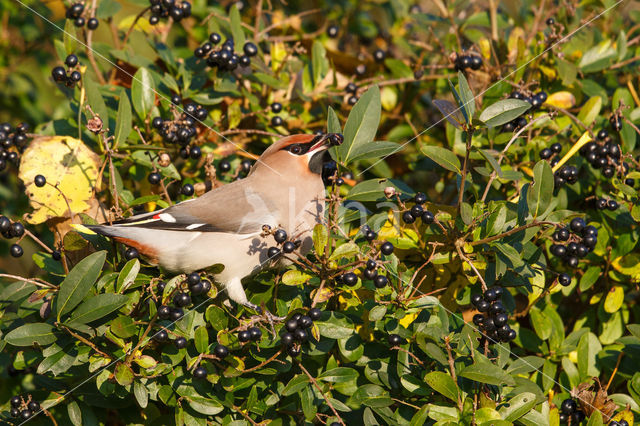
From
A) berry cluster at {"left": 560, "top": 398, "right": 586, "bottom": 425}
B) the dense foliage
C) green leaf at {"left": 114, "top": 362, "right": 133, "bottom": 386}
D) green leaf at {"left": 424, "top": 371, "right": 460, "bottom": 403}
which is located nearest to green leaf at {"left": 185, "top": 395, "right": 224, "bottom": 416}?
the dense foliage

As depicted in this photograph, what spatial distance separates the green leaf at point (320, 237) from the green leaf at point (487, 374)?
2.42ft

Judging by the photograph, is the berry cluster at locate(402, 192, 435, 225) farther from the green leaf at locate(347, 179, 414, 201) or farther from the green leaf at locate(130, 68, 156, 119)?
the green leaf at locate(130, 68, 156, 119)

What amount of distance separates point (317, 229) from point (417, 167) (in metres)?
1.46

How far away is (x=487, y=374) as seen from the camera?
2.47 metres

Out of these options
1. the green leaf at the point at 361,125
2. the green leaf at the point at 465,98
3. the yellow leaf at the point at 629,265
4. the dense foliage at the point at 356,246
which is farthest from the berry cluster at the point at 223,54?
the yellow leaf at the point at 629,265

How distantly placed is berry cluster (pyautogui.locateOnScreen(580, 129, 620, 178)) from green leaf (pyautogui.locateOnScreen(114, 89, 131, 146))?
239cm

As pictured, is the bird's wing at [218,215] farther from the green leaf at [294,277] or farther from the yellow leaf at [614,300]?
the yellow leaf at [614,300]

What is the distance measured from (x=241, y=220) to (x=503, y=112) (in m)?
1.36

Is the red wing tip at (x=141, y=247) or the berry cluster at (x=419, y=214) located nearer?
the berry cluster at (x=419, y=214)

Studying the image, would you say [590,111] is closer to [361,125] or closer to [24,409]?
[361,125]

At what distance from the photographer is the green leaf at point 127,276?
276 cm

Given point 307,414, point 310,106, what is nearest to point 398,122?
point 310,106

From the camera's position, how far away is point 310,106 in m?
4.13

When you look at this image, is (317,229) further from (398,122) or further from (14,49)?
(14,49)
